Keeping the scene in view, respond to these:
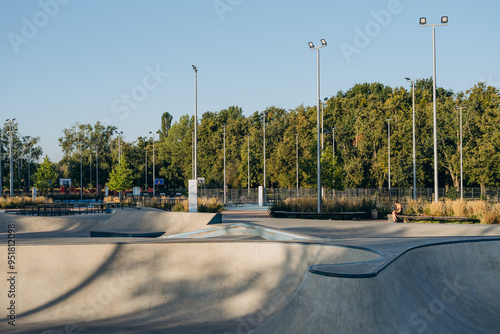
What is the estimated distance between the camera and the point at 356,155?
6406 centimetres

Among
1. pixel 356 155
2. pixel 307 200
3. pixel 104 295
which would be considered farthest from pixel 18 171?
pixel 104 295

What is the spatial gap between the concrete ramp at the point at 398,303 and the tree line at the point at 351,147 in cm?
3320

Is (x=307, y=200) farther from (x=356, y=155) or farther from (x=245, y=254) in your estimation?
(x=356, y=155)

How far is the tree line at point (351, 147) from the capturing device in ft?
178

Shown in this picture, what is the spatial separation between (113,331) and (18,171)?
315 ft

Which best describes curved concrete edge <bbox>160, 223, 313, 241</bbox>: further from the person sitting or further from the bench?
the bench

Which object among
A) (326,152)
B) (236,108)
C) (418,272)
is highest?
(236,108)

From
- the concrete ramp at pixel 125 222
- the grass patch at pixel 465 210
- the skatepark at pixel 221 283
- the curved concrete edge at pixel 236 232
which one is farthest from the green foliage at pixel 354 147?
the skatepark at pixel 221 283

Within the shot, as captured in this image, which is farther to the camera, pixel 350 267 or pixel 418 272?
pixel 418 272

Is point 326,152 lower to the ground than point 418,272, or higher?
higher

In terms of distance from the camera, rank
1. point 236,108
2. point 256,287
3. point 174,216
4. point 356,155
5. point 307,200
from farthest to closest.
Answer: point 236,108
point 356,155
point 307,200
point 174,216
point 256,287

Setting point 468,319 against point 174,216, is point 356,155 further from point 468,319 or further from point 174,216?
point 468,319

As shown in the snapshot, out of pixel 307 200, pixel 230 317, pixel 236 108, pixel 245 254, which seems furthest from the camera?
pixel 236 108

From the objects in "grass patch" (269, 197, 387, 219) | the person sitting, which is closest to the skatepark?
the person sitting
